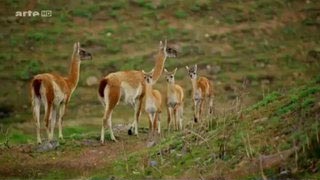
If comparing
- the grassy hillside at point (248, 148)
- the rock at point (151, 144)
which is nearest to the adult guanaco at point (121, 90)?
the rock at point (151, 144)

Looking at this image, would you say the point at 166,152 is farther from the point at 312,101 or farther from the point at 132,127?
the point at 132,127

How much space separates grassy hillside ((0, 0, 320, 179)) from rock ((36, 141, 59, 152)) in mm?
155

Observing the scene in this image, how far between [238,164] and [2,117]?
53.9 ft

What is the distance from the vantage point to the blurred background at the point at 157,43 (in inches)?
1217

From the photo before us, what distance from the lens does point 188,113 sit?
93.8ft

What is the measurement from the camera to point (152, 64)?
33125 mm

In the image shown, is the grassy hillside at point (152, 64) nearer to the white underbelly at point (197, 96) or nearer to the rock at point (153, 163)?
the rock at point (153, 163)

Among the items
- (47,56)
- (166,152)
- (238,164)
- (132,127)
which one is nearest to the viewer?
(238,164)

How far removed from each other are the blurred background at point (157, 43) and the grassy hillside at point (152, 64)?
0.15 feet

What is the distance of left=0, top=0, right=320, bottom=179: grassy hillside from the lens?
49.6 feet

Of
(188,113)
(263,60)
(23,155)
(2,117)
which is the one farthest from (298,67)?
(23,155)

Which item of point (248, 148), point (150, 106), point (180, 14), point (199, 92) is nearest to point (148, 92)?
point (150, 106)

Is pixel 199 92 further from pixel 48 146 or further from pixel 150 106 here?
pixel 48 146

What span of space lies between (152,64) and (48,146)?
15.0 meters
